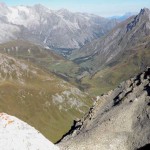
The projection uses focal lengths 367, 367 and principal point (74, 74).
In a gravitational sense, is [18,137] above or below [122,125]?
above

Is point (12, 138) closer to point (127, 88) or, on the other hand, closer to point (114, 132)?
point (114, 132)

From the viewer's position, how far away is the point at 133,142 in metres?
56.1

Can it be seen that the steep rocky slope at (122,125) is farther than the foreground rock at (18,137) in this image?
Yes

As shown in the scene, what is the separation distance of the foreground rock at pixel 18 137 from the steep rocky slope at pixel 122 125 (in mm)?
12436

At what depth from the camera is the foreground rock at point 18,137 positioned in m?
38.2

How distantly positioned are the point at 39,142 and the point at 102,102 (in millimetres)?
41926

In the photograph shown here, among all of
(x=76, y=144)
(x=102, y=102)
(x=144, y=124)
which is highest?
(x=144, y=124)

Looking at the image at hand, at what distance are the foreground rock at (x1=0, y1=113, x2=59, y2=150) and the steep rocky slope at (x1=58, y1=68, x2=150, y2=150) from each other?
12.4 meters

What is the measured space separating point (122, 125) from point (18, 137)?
25733mm

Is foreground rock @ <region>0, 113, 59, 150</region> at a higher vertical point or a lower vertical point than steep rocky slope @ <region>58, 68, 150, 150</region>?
higher

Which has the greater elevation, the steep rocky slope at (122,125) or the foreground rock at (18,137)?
the foreground rock at (18,137)

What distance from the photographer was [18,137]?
38969 mm

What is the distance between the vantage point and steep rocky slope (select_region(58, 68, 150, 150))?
5516cm

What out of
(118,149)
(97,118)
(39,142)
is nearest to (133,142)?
(118,149)
